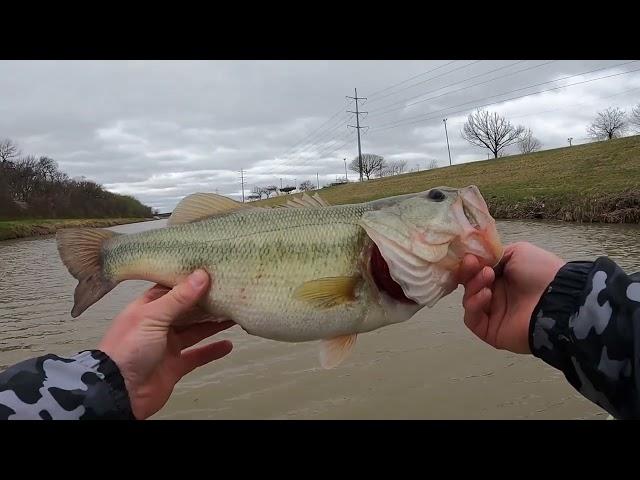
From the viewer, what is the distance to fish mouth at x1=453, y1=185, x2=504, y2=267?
83.7 inches

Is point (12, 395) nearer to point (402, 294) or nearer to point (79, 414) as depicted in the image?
point (79, 414)

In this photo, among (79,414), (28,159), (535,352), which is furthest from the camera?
(28,159)

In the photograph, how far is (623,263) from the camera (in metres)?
9.86

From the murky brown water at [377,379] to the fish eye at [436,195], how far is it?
8.56 ft

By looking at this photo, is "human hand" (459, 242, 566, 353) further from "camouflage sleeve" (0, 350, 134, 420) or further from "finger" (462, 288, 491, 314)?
"camouflage sleeve" (0, 350, 134, 420)

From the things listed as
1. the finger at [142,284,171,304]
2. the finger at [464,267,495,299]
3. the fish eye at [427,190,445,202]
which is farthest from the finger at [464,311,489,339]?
the finger at [142,284,171,304]

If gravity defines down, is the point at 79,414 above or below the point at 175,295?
below

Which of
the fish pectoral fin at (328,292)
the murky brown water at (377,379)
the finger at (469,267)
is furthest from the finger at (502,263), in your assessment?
the murky brown water at (377,379)

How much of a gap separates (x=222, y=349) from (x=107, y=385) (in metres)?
0.99

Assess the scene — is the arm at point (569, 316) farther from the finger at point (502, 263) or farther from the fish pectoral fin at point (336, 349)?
the fish pectoral fin at point (336, 349)

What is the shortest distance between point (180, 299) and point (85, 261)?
29.2 inches

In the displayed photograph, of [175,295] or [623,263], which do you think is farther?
[623,263]

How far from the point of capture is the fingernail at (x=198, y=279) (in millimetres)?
2328
